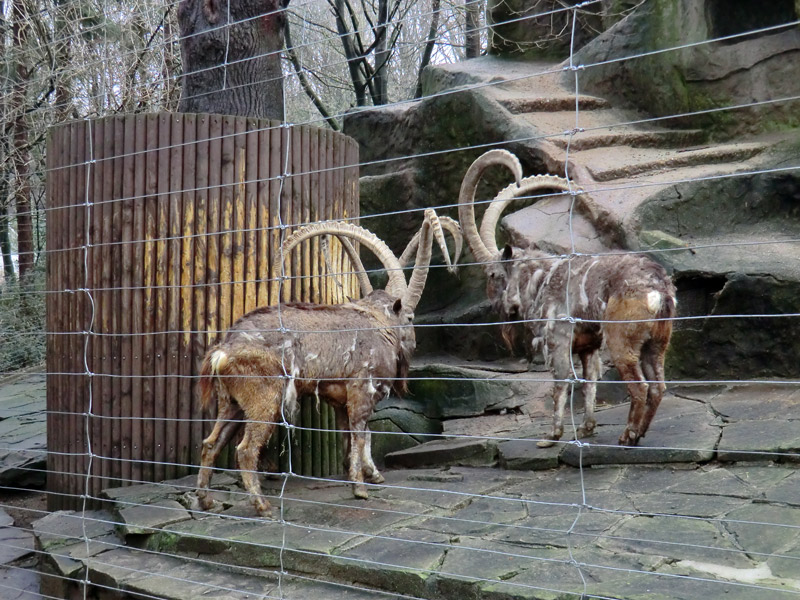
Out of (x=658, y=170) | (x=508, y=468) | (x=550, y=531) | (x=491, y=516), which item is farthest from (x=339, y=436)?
(x=658, y=170)

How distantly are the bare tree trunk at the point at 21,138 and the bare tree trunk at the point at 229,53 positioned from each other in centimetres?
573

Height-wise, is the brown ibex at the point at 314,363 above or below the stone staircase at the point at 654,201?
below

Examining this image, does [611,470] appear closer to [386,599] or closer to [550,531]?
[550,531]

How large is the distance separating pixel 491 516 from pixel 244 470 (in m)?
1.48

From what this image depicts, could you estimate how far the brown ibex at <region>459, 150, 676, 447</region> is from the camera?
5371 mm

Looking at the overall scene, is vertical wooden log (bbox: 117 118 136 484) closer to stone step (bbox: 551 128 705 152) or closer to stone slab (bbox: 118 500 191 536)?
stone slab (bbox: 118 500 191 536)

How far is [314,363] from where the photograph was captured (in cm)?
545

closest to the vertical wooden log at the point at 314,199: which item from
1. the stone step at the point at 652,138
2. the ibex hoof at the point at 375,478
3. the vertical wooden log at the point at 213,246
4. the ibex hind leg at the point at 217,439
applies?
the vertical wooden log at the point at 213,246

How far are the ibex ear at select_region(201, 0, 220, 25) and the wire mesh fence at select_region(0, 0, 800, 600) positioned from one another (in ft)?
Result: 0.06

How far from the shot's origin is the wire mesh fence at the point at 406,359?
422 cm

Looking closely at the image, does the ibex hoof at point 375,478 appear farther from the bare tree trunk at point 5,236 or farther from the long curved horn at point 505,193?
the bare tree trunk at point 5,236

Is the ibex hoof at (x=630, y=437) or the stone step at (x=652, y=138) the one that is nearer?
the ibex hoof at (x=630, y=437)

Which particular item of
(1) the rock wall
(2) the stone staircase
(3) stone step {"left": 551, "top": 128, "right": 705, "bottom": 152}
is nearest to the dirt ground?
(2) the stone staircase

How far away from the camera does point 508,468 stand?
19.1 feet
